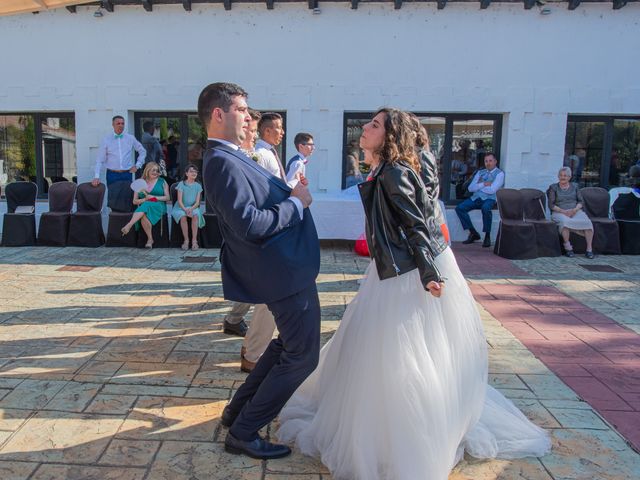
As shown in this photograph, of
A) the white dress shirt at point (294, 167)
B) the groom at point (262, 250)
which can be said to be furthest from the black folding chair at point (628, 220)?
the groom at point (262, 250)

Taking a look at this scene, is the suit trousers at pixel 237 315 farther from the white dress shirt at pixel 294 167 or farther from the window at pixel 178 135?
the window at pixel 178 135

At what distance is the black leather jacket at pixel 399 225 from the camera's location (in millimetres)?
2656

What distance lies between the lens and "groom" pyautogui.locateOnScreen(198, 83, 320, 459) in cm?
254

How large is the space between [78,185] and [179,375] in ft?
22.1

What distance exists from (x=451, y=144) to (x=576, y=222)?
2.59m

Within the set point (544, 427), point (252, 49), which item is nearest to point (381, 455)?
point (544, 427)

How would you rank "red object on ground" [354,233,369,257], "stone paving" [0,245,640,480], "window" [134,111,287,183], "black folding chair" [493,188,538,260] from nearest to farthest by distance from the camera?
"stone paving" [0,245,640,480] < "red object on ground" [354,233,369,257] < "black folding chair" [493,188,538,260] < "window" [134,111,287,183]

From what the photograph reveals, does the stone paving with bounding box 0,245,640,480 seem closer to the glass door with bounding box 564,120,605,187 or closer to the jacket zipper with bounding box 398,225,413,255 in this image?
the jacket zipper with bounding box 398,225,413,255

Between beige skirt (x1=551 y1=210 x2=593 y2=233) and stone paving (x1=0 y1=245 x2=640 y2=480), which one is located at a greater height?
beige skirt (x1=551 y1=210 x2=593 y2=233)

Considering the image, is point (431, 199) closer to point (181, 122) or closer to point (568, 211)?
point (568, 211)

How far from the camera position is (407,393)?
8.41 feet

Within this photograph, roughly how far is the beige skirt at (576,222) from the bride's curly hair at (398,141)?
7.06 metres

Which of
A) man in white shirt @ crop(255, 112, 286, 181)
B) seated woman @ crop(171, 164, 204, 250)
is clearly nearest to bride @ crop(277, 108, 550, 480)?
man in white shirt @ crop(255, 112, 286, 181)

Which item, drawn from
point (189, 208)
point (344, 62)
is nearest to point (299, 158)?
point (189, 208)
